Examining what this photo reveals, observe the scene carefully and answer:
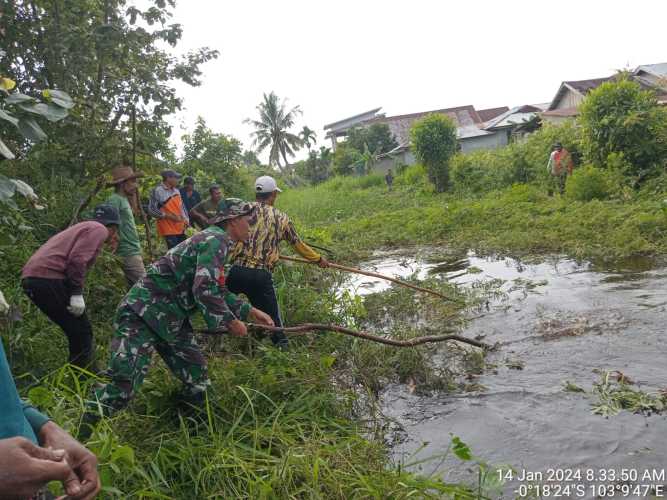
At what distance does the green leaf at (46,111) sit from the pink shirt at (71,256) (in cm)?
178

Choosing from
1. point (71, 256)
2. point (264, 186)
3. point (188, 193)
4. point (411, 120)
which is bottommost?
point (71, 256)

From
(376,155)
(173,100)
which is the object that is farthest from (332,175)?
(173,100)

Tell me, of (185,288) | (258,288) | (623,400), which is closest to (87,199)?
(258,288)

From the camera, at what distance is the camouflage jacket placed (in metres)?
3.04

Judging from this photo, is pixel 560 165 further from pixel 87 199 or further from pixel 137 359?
pixel 137 359

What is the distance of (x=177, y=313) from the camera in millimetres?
3193

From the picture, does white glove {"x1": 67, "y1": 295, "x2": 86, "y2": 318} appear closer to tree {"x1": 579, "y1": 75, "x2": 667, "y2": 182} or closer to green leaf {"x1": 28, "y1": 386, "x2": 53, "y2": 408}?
green leaf {"x1": 28, "y1": 386, "x2": 53, "y2": 408}

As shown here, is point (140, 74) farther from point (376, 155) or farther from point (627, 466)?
point (376, 155)

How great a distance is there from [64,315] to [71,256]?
17.8 inches

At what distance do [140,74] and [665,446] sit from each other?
6.50 meters

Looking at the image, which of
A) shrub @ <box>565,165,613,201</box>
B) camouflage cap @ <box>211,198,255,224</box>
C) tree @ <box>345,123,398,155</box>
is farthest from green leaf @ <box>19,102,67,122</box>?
tree @ <box>345,123,398,155</box>

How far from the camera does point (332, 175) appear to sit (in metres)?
40.7

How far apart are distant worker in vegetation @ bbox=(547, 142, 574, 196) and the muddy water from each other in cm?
690

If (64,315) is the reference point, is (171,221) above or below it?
above
